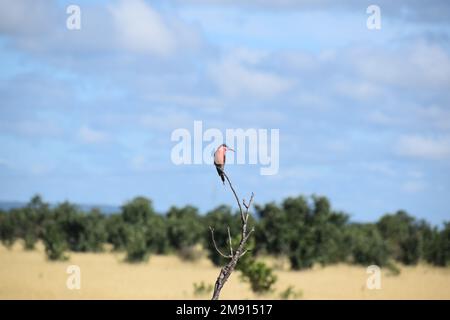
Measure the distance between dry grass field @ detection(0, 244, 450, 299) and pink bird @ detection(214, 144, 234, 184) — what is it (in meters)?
19.3

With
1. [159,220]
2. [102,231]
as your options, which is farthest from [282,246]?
[102,231]

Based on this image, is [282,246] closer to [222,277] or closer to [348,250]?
[348,250]

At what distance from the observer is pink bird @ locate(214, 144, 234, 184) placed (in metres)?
5.27

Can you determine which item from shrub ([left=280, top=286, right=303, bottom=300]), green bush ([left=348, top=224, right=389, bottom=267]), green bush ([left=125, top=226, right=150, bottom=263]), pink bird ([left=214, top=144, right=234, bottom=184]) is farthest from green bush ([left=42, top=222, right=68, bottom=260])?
pink bird ([left=214, top=144, right=234, bottom=184])

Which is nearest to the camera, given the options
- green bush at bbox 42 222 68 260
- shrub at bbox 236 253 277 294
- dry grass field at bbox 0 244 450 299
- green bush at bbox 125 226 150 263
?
shrub at bbox 236 253 277 294

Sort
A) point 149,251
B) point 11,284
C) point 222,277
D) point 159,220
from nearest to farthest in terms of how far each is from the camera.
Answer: point 222,277 < point 11,284 < point 149,251 < point 159,220

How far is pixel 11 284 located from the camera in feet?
89.7

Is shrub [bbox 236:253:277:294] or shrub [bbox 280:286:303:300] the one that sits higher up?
shrub [bbox 236:253:277:294]

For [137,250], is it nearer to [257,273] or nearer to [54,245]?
[54,245]

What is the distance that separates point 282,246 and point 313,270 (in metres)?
1.71

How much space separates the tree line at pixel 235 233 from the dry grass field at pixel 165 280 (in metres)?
0.89

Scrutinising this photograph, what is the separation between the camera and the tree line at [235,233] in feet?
116

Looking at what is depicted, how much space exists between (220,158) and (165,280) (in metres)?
25.1

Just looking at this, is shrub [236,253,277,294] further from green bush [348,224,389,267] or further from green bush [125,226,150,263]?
green bush [348,224,389,267]
